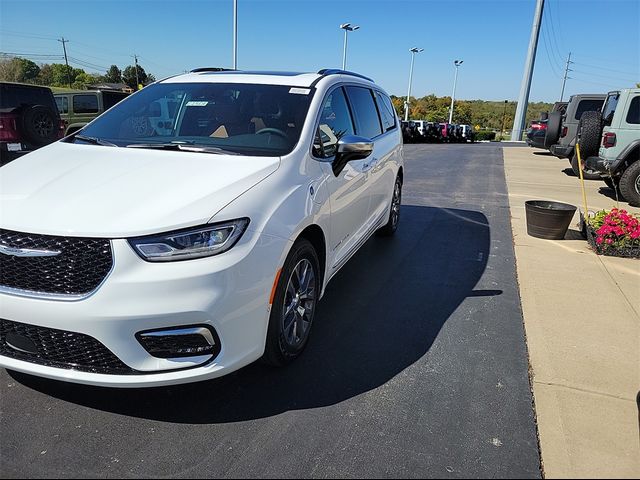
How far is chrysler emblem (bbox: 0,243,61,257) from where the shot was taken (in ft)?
7.37

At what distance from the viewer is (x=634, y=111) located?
910 cm

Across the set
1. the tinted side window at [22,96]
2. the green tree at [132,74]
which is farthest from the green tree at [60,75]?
the tinted side window at [22,96]

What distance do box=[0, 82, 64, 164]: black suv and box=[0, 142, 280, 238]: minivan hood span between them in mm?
6089

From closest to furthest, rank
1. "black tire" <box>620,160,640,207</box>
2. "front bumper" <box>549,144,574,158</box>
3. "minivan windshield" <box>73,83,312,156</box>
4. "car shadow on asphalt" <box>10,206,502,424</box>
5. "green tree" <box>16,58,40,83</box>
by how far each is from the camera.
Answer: "car shadow on asphalt" <box>10,206,502,424</box> < "minivan windshield" <box>73,83,312,156</box> < "black tire" <box>620,160,640,207</box> < "front bumper" <box>549,144,574,158</box> < "green tree" <box>16,58,40,83</box>

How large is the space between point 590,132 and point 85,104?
1315 cm

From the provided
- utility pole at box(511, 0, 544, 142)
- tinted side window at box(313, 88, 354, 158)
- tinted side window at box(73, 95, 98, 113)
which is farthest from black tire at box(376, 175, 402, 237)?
utility pole at box(511, 0, 544, 142)

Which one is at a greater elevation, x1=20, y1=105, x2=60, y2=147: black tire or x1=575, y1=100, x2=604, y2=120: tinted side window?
x1=575, y1=100, x2=604, y2=120: tinted side window

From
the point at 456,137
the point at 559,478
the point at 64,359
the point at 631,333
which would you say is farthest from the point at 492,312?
the point at 456,137

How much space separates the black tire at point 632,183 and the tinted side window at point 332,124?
290 inches

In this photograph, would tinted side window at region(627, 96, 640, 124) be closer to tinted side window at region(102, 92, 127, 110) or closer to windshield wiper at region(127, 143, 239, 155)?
windshield wiper at region(127, 143, 239, 155)

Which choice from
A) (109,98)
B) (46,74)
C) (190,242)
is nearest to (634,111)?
(190,242)

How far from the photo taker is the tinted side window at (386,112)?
18.3 ft

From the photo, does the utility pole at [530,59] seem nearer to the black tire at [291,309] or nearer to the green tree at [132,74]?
the black tire at [291,309]

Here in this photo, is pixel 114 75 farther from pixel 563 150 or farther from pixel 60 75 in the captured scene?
pixel 563 150
